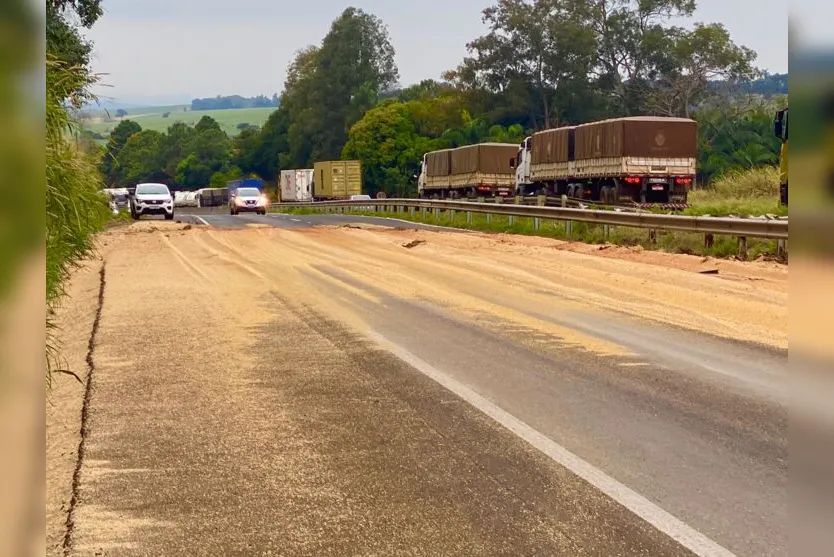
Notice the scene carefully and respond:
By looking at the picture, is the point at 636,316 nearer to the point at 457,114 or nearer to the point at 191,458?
the point at 191,458

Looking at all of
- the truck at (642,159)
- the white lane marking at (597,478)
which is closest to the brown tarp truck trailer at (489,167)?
the truck at (642,159)

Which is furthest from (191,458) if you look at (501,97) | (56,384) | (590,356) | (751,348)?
(501,97)

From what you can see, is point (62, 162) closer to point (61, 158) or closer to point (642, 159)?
point (61, 158)

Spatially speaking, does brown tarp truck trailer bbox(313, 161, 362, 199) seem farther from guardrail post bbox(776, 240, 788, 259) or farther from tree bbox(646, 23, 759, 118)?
guardrail post bbox(776, 240, 788, 259)

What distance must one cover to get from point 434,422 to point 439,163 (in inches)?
2328

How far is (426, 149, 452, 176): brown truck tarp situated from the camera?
6325 centimetres

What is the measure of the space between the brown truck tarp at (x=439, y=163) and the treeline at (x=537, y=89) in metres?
17.0

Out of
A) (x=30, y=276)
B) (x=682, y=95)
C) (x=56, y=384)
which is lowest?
(x=56, y=384)

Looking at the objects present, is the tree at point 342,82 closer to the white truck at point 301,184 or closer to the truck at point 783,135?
the white truck at point 301,184

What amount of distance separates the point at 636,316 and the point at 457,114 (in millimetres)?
87022

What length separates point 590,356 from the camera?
31.4 ft

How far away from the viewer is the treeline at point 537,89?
3061 inches

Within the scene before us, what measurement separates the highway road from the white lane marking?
2 centimetres

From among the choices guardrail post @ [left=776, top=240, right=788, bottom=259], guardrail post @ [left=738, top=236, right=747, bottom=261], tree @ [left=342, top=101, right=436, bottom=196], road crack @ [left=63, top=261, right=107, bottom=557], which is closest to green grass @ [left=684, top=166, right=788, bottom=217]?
guardrail post @ [left=738, top=236, right=747, bottom=261]
